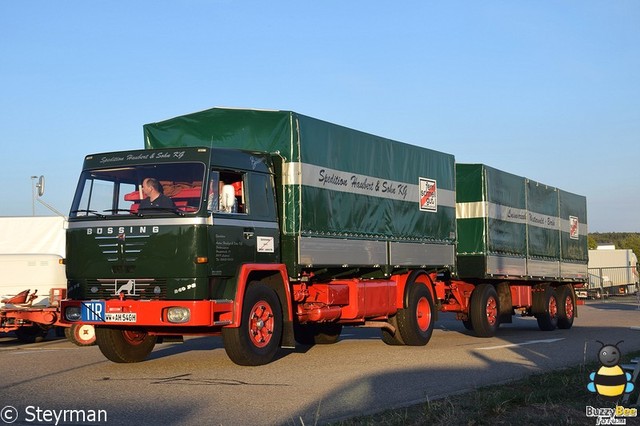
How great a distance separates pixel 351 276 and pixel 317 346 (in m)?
2.04

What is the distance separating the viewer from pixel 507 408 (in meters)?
8.20

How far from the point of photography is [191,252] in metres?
11.6

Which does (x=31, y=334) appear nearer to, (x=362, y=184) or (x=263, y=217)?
(x=362, y=184)

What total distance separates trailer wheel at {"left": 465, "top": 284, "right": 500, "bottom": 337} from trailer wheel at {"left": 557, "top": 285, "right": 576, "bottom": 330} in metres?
4.06

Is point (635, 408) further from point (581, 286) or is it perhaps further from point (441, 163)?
point (581, 286)

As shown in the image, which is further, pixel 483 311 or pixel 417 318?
pixel 483 311

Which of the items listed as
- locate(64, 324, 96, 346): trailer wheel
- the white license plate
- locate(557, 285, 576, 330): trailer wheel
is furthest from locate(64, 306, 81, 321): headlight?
locate(557, 285, 576, 330): trailer wheel

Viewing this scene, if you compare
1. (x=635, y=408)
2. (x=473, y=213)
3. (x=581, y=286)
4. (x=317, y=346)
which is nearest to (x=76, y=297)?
(x=317, y=346)

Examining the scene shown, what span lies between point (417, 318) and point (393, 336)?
1.90 ft

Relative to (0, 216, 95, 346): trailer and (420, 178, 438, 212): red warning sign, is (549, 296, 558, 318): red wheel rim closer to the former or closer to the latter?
(420, 178, 438, 212): red warning sign

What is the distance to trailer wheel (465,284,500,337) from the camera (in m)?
19.4

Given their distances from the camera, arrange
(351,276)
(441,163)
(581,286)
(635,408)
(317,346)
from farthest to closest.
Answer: (581,286) → (441,163) → (317,346) → (351,276) → (635,408)

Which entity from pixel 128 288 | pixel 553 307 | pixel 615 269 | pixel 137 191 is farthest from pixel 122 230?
pixel 615 269

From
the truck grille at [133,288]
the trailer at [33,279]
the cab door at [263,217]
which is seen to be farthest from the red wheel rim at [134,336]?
→ the trailer at [33,279]
